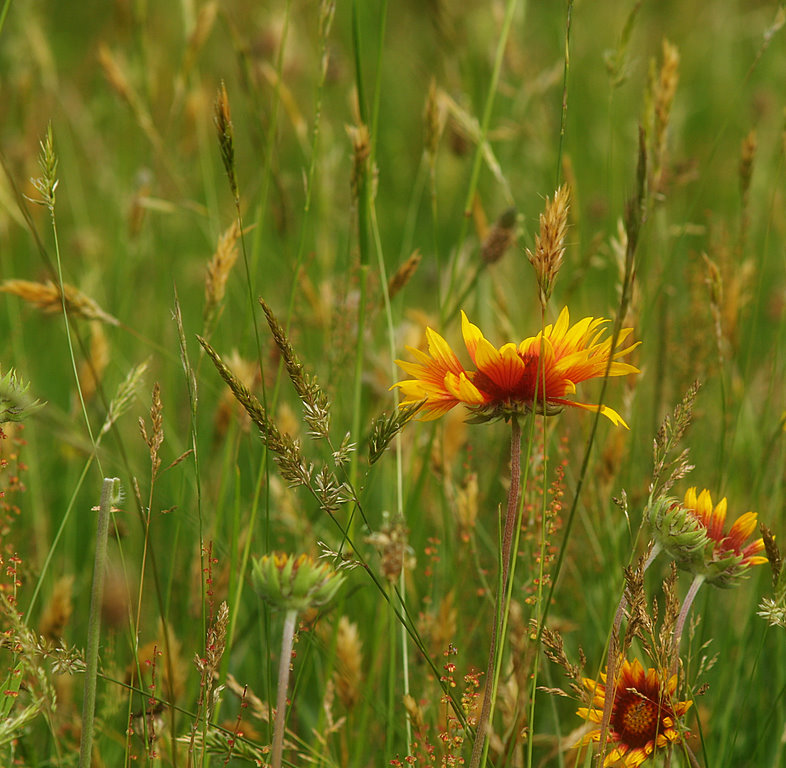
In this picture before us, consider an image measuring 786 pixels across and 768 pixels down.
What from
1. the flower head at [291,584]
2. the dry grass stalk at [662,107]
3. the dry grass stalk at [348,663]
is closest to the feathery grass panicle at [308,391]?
the flower head at [291,584]

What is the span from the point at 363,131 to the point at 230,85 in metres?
3.39

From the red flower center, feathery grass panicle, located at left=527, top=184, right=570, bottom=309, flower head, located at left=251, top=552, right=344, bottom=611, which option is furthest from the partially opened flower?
flower head, located at left=251, top=552, right=344, bottom=611

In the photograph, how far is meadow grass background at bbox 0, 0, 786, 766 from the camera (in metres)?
1.10

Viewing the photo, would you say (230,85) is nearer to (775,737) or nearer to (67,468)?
(67,468)

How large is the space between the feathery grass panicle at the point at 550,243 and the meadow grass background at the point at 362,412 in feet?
0.53

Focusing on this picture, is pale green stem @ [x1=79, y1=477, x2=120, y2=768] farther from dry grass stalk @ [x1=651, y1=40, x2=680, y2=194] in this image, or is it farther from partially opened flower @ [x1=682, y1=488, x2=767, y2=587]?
dry grass stalk @ [x1=651, y1=40, x2=680, y2=194]

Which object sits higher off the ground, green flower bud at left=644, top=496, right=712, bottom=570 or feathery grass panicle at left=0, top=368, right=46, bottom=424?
feathery grass panicle at left=0, top=368, right=46, bottom=424

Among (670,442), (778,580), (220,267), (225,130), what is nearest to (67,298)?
(220,267)

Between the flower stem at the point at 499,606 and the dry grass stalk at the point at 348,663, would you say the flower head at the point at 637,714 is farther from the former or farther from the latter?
the dry grass stalk at the point at 348,663

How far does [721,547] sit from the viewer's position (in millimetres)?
873

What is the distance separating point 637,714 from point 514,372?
14.7 inches

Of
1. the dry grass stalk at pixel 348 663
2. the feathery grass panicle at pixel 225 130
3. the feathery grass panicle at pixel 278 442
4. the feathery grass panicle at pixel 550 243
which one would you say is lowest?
the dry grass stalk at pixel 348 663

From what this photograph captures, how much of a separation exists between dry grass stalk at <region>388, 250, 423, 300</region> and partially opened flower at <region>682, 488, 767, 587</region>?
20.1 inches

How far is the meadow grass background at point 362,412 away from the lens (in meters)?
1.10
